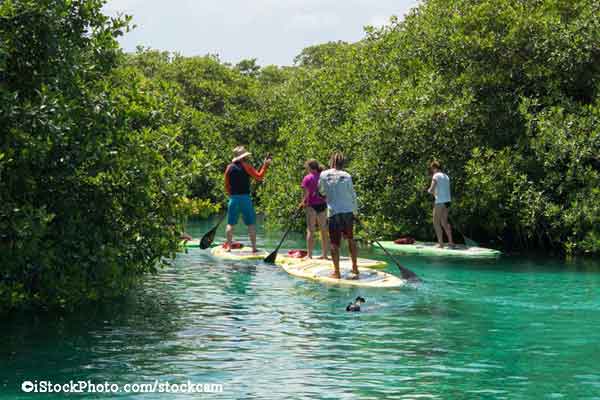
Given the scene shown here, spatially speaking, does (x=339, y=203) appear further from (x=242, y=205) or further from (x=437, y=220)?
(x=437, y=220)

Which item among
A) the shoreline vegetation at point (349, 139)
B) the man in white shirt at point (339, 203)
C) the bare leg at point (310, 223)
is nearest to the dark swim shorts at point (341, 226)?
the man in white shirt at point (339, 203)

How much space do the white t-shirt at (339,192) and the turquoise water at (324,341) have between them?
1.27 meters

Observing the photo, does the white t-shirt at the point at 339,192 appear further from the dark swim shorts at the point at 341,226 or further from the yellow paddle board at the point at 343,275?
the yellow paddle board at the point at 343,275

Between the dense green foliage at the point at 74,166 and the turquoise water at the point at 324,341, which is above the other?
the dense green foliage at the point at 74,166

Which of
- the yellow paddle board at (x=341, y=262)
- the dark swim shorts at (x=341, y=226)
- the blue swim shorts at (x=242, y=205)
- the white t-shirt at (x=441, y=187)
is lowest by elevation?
the yellow paddle board at (x=341, y=262)

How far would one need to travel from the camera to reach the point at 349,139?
25.1 m

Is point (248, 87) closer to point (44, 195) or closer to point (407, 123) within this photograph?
point (407, 123)

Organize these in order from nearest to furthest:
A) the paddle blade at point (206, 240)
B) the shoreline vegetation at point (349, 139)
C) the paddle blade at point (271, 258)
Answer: the shoreline vegetation at point (349, 139)
the paddle blade at point (271, 258)
the paddle blade at point (206, 240)

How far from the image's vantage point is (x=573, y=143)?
21.1 meters

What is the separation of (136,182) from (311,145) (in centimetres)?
1469

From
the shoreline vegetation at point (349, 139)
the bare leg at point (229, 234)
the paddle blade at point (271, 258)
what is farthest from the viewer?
the bare leg at point (229, 234)

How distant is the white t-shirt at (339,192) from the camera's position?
1512 centimetres

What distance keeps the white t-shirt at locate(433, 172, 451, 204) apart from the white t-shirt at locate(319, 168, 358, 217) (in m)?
6.42

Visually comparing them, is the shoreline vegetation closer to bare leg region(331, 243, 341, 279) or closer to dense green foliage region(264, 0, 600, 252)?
dense green foliage region(264, 0, 600, 252)
